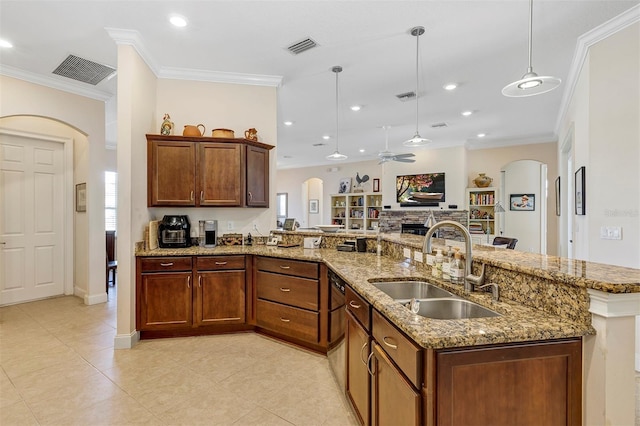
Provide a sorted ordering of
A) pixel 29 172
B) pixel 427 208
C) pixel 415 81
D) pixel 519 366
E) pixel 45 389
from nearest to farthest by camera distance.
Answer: pixel 519 366, pixel 45 389, pixel 415 81, pixel 29 172, pixel 427 208

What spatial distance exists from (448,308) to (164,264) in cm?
276

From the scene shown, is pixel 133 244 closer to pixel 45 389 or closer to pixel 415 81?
pixel 45 389

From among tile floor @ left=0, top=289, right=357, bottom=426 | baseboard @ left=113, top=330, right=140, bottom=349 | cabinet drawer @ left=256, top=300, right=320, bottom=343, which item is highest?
cabinet drawer @ left=256, top=300, right=320, bottom=343

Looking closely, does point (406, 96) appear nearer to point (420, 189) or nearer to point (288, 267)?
point (288, 267)

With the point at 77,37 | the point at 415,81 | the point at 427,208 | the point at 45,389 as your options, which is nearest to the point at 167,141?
the point at 77,37

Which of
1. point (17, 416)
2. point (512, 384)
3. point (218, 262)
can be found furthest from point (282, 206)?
point (512, 384)

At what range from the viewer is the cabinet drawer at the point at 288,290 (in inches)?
119

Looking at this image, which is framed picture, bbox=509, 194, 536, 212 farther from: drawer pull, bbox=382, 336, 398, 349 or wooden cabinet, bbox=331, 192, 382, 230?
drawer pull, bbox=382, 336, 398, 349

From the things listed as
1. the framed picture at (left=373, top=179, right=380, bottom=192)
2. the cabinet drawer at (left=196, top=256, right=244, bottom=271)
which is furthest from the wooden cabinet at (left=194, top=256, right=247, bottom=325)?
the framed picture at (left=373, top=179, right=380, bottom=192)

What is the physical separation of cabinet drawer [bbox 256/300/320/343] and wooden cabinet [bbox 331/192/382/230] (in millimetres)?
6140

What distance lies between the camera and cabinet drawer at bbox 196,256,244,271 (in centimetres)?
338

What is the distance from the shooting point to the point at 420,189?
8.12 metres

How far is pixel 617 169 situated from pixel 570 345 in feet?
8.44

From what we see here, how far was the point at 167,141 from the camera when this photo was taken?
11.7 feet
